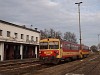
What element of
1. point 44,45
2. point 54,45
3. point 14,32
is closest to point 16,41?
point 14,32

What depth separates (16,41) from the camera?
49.3 metres

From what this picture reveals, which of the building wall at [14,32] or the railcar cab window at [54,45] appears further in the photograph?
the building wall at [14,32]

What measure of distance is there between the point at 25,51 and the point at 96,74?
40222mm

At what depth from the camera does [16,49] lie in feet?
172

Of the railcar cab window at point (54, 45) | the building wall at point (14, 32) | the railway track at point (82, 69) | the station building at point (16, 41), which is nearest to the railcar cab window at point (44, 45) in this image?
the railcar cab window at point (54, 45)

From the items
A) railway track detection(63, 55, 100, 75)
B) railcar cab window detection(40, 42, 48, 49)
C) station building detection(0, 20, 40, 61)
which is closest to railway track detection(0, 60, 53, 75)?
railcar cab window detection(40, 42, 48, 49)

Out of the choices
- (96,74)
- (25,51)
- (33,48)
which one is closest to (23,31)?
(25,51)

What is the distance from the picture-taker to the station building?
4512cm

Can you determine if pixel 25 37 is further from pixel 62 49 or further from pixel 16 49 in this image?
pixel 62 49

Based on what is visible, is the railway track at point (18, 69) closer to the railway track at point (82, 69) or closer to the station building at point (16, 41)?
the railway track at point (82, 69)

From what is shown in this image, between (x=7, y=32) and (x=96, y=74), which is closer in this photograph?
(x=96, y=74)

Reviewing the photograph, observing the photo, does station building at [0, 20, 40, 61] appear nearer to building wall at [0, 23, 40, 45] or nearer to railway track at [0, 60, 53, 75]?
building wall at [0, 23, 40, 45]

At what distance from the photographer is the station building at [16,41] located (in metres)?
45.1

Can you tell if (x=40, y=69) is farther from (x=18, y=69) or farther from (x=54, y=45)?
(x=54, y=45)
